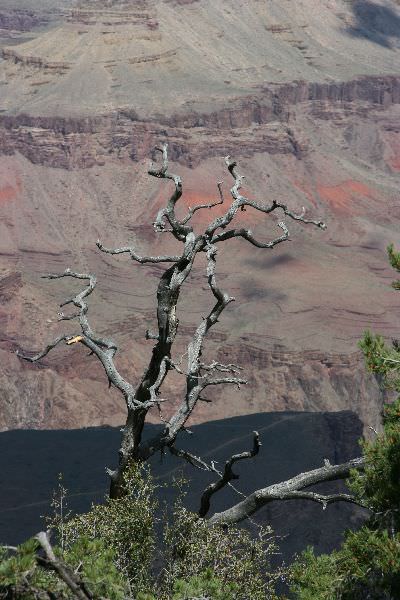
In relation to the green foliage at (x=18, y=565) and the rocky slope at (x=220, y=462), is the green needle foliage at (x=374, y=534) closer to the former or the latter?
the green foliage at (x=18, y=565)

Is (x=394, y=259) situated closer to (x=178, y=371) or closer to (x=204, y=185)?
(x=178, y=371)

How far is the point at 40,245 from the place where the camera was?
113875mm

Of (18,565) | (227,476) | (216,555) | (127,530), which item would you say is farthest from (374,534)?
(18,565)

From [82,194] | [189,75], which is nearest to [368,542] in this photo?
[82,194]

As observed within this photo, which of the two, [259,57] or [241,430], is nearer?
[241,430]

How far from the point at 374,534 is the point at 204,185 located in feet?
359

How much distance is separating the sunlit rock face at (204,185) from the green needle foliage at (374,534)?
6976 cm

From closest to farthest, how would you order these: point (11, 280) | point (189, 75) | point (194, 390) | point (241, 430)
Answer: point (194, 390), point (241, 430), point (11, 280), point (189, 75)

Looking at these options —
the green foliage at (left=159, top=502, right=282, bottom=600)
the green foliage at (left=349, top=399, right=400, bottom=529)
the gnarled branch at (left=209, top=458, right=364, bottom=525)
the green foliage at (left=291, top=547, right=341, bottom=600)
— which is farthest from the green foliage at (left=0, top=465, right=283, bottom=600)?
the green foliage at (left=349, top=399, right=400, bottom=529)

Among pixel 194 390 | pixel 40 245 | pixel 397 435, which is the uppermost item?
pixel 397 435

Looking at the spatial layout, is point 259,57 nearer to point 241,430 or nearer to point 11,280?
point 11,280

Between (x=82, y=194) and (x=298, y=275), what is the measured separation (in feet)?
91.1

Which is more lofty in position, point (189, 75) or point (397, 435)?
point (397, 435)

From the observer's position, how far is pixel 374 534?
42.0ft
